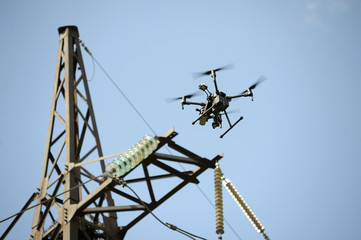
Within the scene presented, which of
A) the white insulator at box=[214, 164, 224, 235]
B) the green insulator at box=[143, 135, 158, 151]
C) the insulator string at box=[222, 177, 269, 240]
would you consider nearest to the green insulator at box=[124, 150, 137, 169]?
the green insulator at box=[143, 135, 158, 151]

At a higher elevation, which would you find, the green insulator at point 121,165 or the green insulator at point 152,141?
the green insulator at point 152,141

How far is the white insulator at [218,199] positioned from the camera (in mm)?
16389

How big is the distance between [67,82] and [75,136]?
91.8 inches

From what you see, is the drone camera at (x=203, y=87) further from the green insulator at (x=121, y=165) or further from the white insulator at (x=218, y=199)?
the green insulator at (x=121, y=165)

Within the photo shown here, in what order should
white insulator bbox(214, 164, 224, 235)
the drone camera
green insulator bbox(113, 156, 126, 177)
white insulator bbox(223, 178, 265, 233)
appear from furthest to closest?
the drone camera, white insulator bbox(223, 178, 265, 233), white insulator bbox(214, 164, 224, 235), green insulator bbox(113, 156, 126, 177)

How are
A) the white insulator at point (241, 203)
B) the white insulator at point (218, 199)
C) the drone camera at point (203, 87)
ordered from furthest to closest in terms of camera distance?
the drone camera at point (203, 87) → the white insulator at point (241, 203) → the white insulator at point (218, 199)

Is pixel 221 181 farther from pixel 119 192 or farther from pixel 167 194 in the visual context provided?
pixel 119 192

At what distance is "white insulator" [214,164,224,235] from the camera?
1639 cm

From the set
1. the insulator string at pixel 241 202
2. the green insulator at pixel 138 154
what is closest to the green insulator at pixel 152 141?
the green insulator at pixel 138 154

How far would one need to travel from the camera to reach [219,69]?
2494 centimetres

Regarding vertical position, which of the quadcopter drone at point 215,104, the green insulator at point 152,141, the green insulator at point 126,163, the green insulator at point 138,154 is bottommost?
the green insulator at point 126,163

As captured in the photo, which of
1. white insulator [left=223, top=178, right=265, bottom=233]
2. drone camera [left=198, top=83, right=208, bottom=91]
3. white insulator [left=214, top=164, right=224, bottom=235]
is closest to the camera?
white insulator [left=214, top=164, right=224, bottom=235]

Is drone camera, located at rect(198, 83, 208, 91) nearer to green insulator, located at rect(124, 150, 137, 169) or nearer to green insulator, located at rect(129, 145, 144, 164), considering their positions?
green insulator, located at rect(129, 145, 144, 164)

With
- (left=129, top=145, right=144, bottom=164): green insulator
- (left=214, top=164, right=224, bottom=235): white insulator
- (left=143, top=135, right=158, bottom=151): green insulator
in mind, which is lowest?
(left=214, top=164, right=224, bottom=235): white insulator
